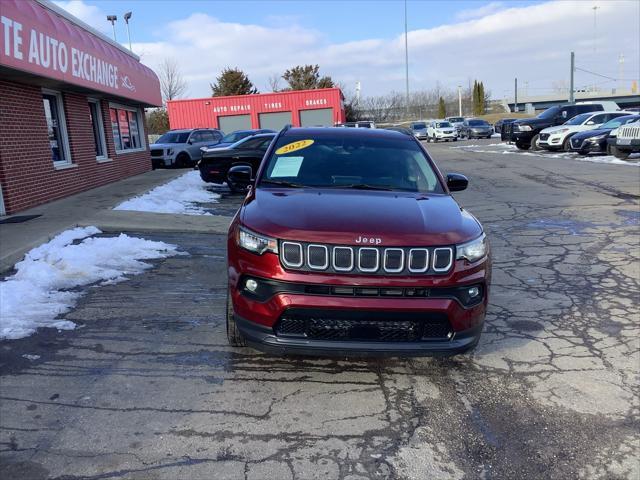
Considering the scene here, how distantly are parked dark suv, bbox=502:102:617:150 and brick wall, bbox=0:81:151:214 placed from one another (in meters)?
20.7

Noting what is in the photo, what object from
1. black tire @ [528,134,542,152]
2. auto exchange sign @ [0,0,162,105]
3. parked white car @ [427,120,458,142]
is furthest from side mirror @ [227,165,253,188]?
parked white car @ [427,120,458,142]

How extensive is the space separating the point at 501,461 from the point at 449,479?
1.12 ft

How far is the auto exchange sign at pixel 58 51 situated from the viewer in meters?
8.17

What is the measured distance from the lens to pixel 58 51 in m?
9.93

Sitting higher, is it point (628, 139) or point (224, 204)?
point (628, 139)

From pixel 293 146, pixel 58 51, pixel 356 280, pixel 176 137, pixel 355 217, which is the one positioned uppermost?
pixel 58 51

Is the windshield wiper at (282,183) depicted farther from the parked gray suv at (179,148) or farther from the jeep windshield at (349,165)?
the parked gray suv at (179,148)

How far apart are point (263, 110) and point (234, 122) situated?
262 centimetres

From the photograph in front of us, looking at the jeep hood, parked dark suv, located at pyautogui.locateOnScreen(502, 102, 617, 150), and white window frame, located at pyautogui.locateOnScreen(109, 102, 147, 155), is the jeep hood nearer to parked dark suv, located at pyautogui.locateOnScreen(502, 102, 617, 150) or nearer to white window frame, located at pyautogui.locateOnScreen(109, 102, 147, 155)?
white window frame, located at pyautogui.locateOnScreen(109, 102, 147, 155)

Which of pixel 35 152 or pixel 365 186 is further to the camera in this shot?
pixel 35 152

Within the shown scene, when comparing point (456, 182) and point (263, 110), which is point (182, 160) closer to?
point (456, 182)

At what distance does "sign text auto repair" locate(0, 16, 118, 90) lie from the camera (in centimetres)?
811

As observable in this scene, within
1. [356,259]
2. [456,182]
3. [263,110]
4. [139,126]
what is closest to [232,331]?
[356,259]

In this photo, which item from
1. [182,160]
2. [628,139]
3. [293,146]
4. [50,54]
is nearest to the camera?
[293,146]
